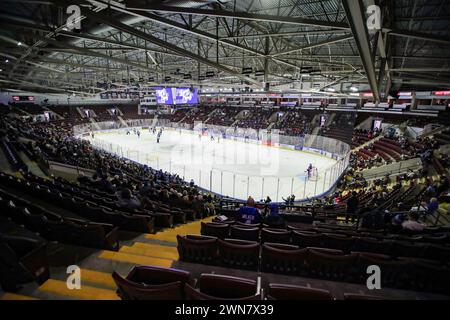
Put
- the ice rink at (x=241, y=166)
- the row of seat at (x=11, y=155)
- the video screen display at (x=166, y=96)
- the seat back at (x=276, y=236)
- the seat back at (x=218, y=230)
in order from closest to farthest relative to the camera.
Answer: the seat back at (x=276, y=236) < the seat back at (x=218, y=230) < the row of seat at (x=11, y=155) < the ice rink at (x=241, y=166) < the video screen display at (x=166, y=96)

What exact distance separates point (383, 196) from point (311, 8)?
28.3ft

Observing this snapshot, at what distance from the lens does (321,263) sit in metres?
3.76

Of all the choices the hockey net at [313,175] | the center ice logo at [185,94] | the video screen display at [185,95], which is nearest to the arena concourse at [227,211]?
the hockey net at [313,175]

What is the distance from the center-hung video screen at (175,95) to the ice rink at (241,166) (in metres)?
5.55

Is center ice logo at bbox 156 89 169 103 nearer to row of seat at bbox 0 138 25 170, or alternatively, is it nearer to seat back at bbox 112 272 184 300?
row of seat at bbox 0 138 25 170

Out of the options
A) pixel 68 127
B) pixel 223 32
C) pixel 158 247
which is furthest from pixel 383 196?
pixel 68 127

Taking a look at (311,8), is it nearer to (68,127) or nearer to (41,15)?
(41,15)

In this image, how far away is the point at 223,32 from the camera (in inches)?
544

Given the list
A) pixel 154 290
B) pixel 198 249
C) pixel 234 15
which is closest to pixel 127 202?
pixel 198 249

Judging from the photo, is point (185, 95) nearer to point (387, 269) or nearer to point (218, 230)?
point (218, 230)

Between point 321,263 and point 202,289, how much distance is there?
1949 mm

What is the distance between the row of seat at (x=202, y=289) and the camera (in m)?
2.51

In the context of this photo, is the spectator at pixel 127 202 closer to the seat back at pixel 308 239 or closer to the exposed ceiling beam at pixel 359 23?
the seat back at pixel 308 239
